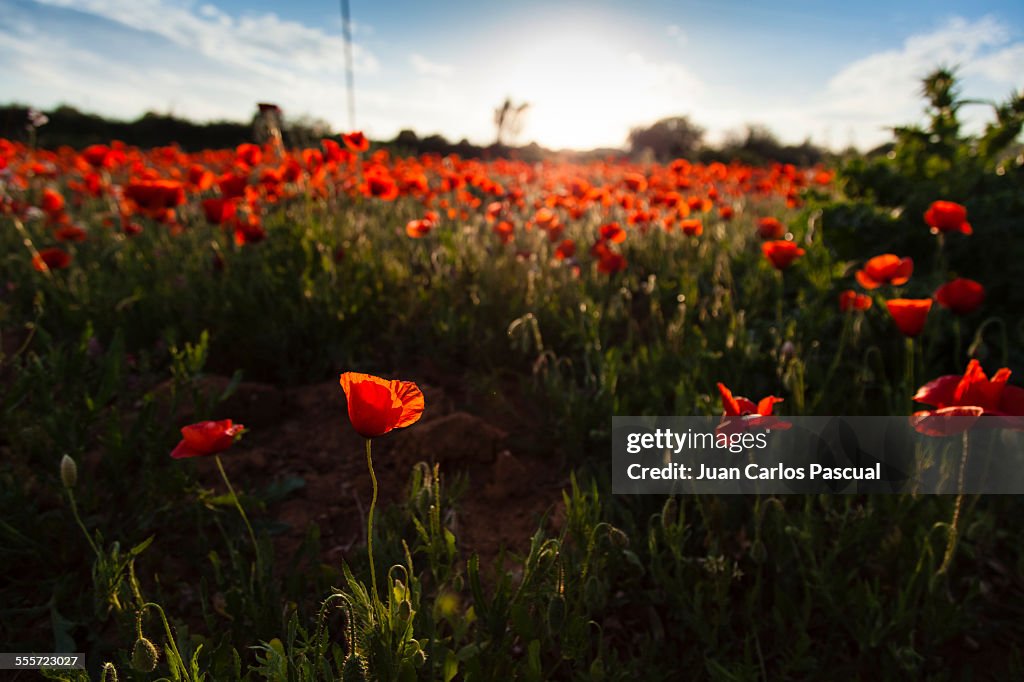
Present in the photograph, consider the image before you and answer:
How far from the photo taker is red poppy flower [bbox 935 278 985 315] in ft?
6.83

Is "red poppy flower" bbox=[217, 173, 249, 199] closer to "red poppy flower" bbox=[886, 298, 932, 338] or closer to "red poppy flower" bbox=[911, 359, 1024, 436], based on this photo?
"red poppy flower" bbox=[886, 298, 932, 338]

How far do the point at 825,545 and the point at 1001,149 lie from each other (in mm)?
2626

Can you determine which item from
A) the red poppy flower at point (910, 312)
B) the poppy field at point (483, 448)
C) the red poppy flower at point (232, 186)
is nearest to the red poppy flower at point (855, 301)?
the poppy field at point (483, 448)

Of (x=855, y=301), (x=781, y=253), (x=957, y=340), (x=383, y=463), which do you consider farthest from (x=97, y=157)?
(x=957, y=340)

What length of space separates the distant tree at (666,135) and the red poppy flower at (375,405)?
69.4ft

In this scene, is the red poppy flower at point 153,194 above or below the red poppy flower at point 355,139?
below

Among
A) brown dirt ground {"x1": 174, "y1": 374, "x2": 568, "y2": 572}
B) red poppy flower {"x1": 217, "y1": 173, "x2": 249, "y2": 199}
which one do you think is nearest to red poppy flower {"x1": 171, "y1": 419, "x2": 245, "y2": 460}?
brown dirt ground {"x1": 174, "y1": 374, "x2": 568, "y2": 572}

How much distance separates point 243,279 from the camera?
3340 mm

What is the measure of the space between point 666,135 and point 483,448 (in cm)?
2195

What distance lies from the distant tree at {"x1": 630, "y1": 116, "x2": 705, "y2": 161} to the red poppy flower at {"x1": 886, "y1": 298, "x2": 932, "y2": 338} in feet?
66.1

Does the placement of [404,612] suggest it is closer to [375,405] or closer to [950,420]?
[375,405]

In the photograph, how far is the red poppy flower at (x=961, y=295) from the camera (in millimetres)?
2082

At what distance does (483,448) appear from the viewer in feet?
7.57

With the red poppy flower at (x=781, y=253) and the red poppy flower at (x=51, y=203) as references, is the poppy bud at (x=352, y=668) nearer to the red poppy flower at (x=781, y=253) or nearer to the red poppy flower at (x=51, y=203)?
the red poppy flower at (x=781, y=253)
